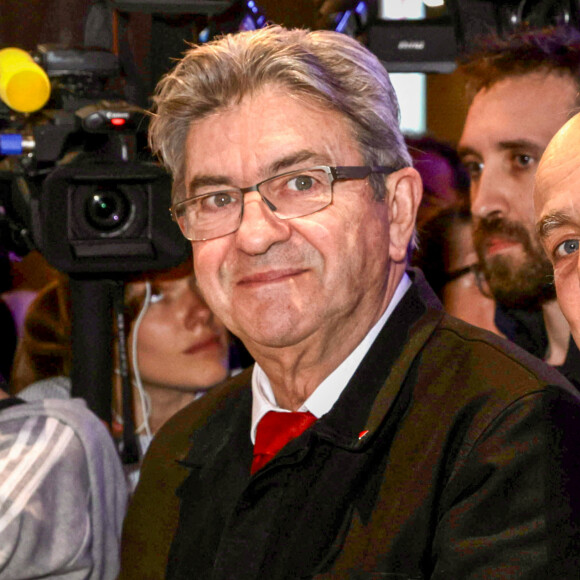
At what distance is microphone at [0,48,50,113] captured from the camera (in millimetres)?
1909

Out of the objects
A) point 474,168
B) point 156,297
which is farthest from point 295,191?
point 156,297

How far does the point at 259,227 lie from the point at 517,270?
800 millimetres

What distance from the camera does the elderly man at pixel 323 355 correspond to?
1254 mm

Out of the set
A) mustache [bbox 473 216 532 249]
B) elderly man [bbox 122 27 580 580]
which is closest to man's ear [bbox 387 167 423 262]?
elderly man [bbox 122 27 580 580]

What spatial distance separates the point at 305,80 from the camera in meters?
1.46

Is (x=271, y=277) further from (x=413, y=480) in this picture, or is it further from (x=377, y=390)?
(x=413, y=480)

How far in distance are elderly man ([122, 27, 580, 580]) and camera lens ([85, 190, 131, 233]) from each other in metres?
0.36

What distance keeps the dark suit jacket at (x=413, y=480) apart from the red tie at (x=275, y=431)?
6 centimetres

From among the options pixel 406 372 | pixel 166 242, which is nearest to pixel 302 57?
pixel 406 372

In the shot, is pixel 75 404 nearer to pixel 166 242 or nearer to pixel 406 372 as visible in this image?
pixel 166 242

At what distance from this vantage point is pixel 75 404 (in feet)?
5.83

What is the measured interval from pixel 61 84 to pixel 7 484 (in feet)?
2.91

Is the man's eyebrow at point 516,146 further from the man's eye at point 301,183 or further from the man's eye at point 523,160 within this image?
the man's eye at point 301,183

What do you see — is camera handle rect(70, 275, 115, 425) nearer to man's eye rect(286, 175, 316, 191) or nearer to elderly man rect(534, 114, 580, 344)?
man's eye rect(286, 175, 316, 191)
